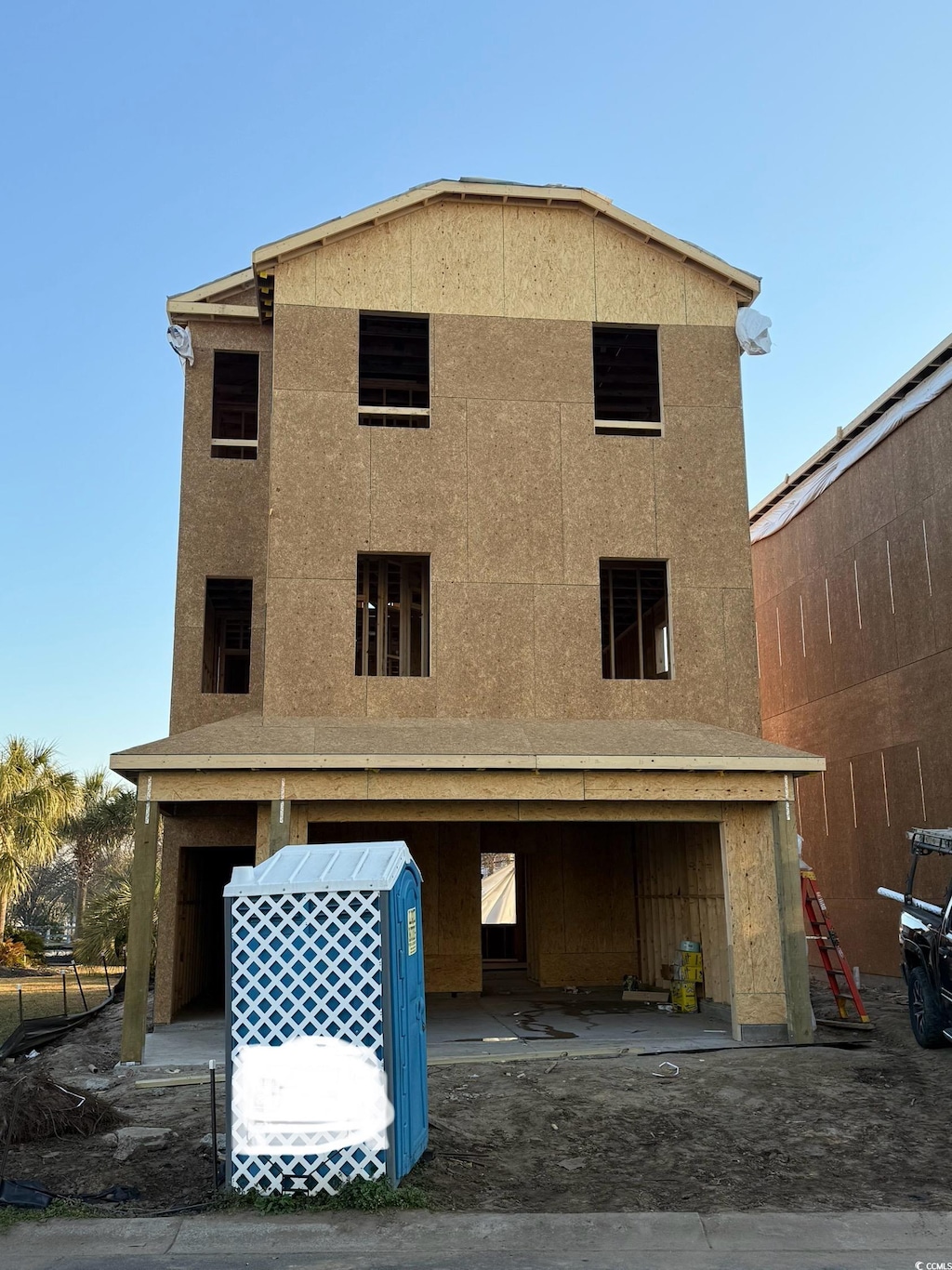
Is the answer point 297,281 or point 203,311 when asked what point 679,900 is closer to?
point 297,281

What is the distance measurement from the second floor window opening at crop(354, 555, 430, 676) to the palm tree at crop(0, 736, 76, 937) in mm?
13850

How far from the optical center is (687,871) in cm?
1470

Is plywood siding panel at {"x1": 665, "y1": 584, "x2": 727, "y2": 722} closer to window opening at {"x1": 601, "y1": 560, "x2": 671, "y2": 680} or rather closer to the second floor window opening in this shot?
window opening at {"x1": 601, "y1": 560, "x2": 671, "y2": 680}

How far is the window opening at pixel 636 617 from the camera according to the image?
14.9 m

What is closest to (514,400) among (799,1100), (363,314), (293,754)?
(363,314)

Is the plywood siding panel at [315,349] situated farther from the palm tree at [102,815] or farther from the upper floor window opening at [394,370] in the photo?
the palm tree at [102,815]

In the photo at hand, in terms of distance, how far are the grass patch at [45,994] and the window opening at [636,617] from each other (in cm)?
1000

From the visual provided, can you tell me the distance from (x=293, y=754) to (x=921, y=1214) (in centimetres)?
739

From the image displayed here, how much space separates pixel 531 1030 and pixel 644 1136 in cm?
496

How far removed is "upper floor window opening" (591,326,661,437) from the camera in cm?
1534

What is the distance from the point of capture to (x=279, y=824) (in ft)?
38.9

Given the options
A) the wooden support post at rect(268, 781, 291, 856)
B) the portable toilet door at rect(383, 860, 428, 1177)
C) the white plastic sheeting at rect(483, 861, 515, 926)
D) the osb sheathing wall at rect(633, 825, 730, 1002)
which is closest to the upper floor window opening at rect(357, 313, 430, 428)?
the wooden support post at rect(268, 781, 291, 856)

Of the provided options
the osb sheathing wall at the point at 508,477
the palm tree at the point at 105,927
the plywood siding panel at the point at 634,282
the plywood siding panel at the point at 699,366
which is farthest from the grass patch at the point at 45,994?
the plywood siding panel at the point at 634,282

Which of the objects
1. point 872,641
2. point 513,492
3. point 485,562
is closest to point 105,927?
point 485,562
